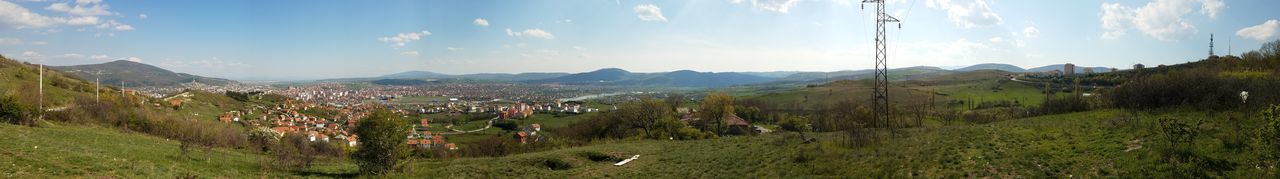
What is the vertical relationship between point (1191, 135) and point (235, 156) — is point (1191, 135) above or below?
above

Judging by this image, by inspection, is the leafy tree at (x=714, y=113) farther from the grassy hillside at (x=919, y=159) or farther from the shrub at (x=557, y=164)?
the shrub at (x=557, y=164)

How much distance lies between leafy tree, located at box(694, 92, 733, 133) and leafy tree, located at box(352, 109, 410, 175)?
3365cm

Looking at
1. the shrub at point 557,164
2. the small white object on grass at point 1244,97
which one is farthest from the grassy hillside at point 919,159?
the small white object on grass at point 1244,97

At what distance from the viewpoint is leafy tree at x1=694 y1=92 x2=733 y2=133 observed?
160 ft

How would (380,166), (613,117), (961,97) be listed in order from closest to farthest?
1. (380,166)
2. (613,117)
3. (961,97)

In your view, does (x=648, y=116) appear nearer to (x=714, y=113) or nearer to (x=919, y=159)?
(x=714, y=113)

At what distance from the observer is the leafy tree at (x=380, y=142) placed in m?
16.2

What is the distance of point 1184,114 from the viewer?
2169 cm

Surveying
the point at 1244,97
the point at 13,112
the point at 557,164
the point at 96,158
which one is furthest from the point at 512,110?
the point at 1244,97

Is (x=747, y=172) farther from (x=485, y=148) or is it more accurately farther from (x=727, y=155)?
(x=485, y=148)

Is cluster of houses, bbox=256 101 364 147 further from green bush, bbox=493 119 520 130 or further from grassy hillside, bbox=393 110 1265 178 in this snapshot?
grassy hillside, bbox=393 110 1265 178

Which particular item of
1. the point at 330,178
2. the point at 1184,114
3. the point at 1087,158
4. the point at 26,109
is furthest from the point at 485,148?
the point at 1184,114

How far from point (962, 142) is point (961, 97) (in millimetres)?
85567

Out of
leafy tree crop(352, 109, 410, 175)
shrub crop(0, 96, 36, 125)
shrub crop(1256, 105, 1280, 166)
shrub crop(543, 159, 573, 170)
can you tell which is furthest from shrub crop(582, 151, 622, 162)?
shrub crop(0, 96, 36, 125)
